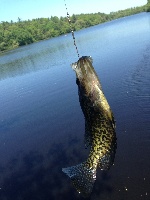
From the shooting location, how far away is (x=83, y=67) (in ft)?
13.0

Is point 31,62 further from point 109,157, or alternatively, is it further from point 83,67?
point 83,67

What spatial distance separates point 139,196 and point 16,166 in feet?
28.4

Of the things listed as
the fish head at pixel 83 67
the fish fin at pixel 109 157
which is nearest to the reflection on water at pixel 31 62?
the fish fin at pixel 109 157

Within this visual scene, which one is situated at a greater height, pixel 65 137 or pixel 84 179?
pixel 84 179

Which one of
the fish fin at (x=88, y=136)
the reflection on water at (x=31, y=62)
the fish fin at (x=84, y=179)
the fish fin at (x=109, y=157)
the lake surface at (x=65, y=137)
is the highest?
the fish fin at (x=88, y=136)

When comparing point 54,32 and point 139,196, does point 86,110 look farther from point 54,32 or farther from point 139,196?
point 54,32

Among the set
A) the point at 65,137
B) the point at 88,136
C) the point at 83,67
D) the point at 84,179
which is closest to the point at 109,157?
the point at 88,136

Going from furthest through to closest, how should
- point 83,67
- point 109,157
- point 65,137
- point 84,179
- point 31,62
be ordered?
point 31,62
point 65,137
point 84,179
point 109,157
point 83,67

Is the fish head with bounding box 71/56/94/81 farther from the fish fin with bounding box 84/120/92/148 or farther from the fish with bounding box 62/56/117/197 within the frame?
the fish fin with bounding box 84/120/92/148

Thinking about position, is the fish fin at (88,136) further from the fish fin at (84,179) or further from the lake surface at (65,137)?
the lake surface at (65,137)

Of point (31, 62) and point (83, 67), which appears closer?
point (83, 67)

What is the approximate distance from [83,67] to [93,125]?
103 centimetres

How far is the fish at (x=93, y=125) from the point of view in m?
4.06

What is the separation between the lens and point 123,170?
14.2 meters
